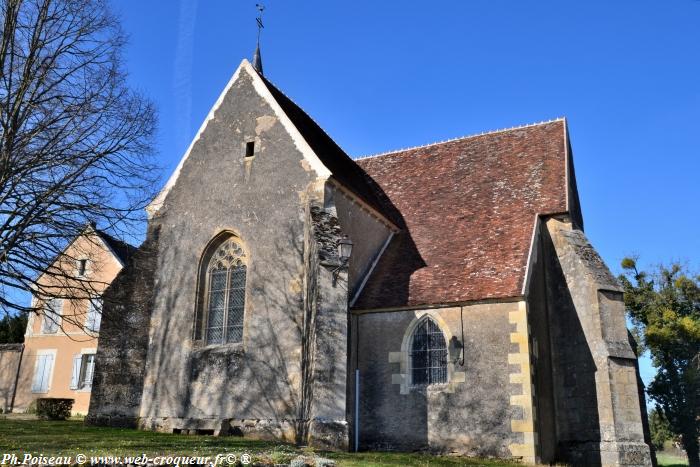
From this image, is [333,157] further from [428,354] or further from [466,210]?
[428,354]

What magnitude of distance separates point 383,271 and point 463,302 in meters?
2.86

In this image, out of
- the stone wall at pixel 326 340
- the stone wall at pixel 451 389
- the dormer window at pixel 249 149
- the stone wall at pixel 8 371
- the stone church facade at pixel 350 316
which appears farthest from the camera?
the stone wall at pixel 8 371

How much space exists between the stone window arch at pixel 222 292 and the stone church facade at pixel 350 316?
50 mm

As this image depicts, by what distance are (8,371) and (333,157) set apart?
62.7 ft

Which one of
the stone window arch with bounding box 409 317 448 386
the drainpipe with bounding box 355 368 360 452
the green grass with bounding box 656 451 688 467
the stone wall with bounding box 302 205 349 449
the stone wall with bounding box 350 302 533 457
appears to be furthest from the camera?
the green grass with bounding box 656 451 688 467

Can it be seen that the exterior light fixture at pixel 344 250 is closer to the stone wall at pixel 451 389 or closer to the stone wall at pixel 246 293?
the stone wall at pixel 246 293

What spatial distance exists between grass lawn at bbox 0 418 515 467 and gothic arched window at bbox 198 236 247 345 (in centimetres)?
265

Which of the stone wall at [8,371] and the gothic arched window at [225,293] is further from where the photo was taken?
the stone wall at [8,371]

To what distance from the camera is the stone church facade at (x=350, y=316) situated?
13.3 meters

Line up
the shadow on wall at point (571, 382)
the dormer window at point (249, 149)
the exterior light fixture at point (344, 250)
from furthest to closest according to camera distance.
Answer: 1. the dormer window at point (249, 149)
2. the shadow on wall at point (571, 382)
3. the exterior light fixture at point (344, 250)

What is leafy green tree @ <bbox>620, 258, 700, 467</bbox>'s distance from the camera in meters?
25.3

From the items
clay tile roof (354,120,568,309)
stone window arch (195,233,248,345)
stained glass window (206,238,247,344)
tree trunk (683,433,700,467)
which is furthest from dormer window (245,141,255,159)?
tree trunk (683,433,700,467)

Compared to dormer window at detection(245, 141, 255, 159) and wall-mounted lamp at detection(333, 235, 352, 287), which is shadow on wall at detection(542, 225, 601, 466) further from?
dormer window at detection(245, 141, 255, 159)

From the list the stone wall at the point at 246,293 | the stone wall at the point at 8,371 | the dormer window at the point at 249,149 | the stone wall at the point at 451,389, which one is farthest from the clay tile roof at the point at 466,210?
the stone wall at the point at 8,371
